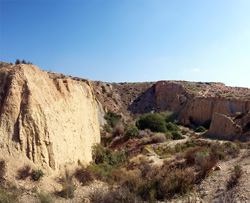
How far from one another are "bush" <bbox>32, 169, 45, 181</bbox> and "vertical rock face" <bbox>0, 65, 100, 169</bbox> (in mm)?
500

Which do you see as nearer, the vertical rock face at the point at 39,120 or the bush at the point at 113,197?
the bush at the point at 113,197

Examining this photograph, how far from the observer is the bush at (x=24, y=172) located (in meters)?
5.31

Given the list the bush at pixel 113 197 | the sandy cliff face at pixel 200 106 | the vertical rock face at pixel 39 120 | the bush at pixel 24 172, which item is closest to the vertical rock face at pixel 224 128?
the sandy cliff face at pixel 200 106

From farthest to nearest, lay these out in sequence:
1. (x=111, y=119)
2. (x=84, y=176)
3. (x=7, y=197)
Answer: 1. (x=111, y=119)
2. (x=84, y=176)
3. (x=7, y=197)

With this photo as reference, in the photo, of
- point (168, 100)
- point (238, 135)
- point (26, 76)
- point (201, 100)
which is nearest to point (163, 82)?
point (168, 100)

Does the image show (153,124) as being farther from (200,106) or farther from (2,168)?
(2,168)

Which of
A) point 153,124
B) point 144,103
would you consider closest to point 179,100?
point 144,103

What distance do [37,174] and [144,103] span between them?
4419 centimetres

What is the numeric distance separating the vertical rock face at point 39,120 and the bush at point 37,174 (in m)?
0.50

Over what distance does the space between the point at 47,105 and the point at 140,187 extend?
484 centimetres

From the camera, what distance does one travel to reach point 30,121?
6250 mm

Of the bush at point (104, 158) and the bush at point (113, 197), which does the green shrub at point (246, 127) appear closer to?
the bush at point (104, 158)

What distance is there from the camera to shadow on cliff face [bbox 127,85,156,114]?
46.5 metres

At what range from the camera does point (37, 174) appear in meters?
5.44
